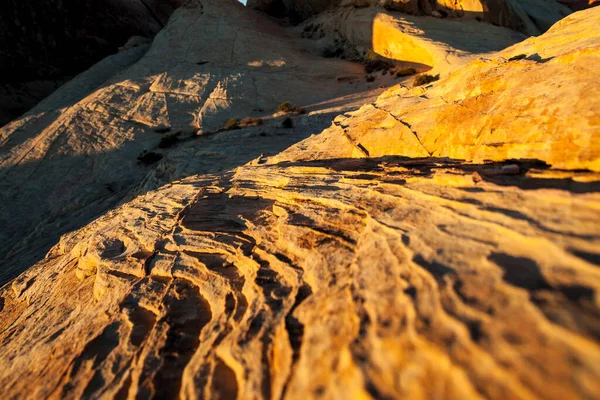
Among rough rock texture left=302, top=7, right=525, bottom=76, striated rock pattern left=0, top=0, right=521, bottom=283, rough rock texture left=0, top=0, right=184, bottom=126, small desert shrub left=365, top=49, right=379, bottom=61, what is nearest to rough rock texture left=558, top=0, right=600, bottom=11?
rough rock texture left=302, top=7, right=525, bottom=76

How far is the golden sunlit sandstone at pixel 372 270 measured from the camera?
7.24 ft

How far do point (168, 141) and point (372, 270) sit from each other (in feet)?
56.3

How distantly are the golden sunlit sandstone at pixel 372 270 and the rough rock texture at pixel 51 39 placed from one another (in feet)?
119

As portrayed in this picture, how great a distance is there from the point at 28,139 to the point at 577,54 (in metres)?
25.4

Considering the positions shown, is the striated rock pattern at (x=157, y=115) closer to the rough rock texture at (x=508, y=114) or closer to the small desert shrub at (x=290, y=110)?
the small desert shrub at (x=290, y=110)

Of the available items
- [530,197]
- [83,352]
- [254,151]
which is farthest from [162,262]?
[254,151]

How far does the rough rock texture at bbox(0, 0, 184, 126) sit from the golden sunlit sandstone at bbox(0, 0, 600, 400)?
119ft

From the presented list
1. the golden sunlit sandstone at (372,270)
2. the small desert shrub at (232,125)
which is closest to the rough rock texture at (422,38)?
the small desert shrub at (232,125)

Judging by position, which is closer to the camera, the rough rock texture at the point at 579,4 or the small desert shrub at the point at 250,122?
the small desert shrub at the point at 250,122

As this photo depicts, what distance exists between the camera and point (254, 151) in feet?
46.0

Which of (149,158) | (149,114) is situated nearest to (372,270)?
(149,158)

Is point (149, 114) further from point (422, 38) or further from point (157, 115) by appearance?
point (422, 38)

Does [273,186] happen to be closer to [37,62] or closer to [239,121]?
[239,121]

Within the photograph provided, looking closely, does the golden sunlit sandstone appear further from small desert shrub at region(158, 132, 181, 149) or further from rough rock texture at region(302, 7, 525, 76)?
rough rock texture at region(302, 7, 525, 76)
